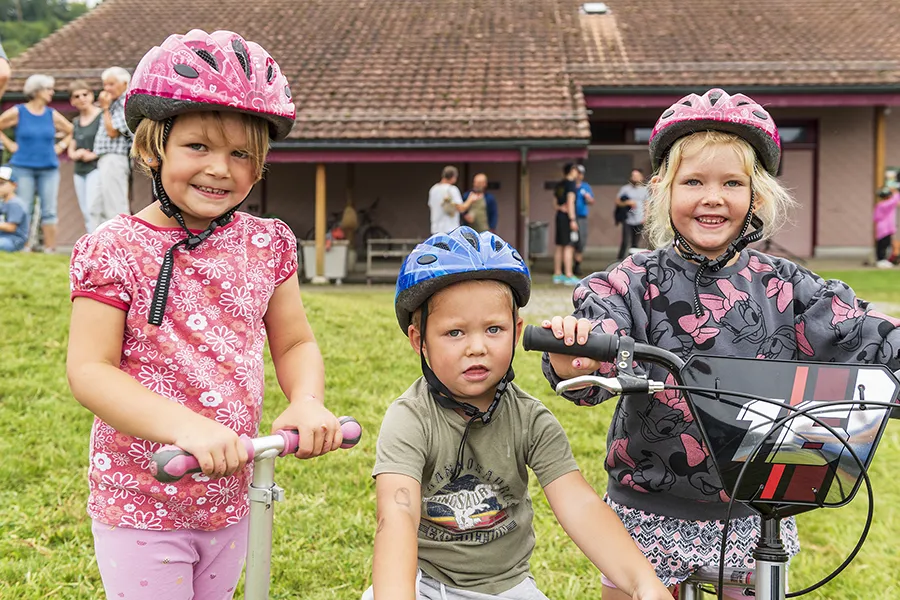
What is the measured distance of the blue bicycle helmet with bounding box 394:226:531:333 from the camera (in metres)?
2.38

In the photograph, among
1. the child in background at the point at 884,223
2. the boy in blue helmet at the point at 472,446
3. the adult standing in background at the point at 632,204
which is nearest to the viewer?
the boy in blue helmet at the point at 472,446

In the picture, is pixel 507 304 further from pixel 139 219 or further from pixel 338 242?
pixel 338 242

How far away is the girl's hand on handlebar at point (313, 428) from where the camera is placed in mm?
2088

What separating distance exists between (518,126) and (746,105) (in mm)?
15043

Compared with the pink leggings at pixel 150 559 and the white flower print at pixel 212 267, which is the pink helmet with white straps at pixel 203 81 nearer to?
the white flower print at pixel 212 267

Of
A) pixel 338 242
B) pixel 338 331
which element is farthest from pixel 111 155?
pixel 338 242

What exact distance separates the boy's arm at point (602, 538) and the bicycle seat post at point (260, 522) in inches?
30.6

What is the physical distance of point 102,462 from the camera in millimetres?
2371

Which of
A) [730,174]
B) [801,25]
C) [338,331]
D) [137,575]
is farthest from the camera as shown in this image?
[801,25]

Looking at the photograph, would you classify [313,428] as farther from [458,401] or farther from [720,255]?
[720,255]

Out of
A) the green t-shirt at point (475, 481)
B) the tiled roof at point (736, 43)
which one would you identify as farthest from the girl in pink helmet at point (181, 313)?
the tiled roof at point (736, 43)

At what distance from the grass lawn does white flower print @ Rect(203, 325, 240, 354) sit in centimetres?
192

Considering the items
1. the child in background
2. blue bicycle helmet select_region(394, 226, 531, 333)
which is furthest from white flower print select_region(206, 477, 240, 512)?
the child in background

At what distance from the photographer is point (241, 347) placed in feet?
8.00
